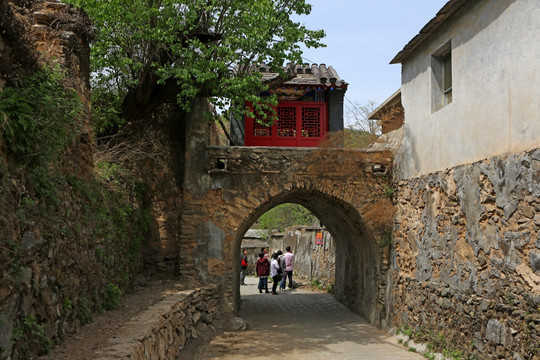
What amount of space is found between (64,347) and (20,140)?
192 cm

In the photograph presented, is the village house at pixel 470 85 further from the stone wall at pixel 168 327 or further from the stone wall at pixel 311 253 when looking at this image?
the stone wall at pixel 311 253

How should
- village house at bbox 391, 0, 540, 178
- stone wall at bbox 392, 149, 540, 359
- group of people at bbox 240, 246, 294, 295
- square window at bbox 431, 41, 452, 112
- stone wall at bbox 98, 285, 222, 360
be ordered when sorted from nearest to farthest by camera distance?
1. stone wall at bbox 98, 285, 222, 360
2. stone wall at bbox 392, 149, 540, 359
3. village house at bbox 391, 0, 540, 178
4. square window at bbox 431, 41, 452, 112
5. group of people at bbox 240, 246, 294, 295

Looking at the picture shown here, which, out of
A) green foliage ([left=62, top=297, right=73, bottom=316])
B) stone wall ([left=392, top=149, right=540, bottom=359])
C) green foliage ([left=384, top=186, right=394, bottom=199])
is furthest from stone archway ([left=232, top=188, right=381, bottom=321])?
green foliage ([left=62, top=297, right=73, bottom=316])

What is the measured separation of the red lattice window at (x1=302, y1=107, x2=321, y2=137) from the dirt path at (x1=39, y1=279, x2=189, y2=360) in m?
5.16

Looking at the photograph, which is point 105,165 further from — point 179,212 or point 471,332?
point 471,332

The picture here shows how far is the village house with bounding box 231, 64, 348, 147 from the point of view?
12.1 meters

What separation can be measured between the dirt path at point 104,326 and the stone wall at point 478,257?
13.8ft

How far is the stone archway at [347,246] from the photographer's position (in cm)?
1051

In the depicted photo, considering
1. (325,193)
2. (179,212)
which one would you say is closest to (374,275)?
(325,193)

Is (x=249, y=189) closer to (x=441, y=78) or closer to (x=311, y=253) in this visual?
(x=441, y=78)

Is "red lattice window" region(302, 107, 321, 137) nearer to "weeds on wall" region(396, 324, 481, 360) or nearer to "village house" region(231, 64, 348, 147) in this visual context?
"village house" region(231, 64, 348, 147)

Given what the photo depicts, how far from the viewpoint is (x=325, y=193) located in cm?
1022

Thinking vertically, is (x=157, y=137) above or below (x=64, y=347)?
above

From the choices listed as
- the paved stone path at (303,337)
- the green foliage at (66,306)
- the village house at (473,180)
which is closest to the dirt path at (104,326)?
the green foliage at (66,306)
